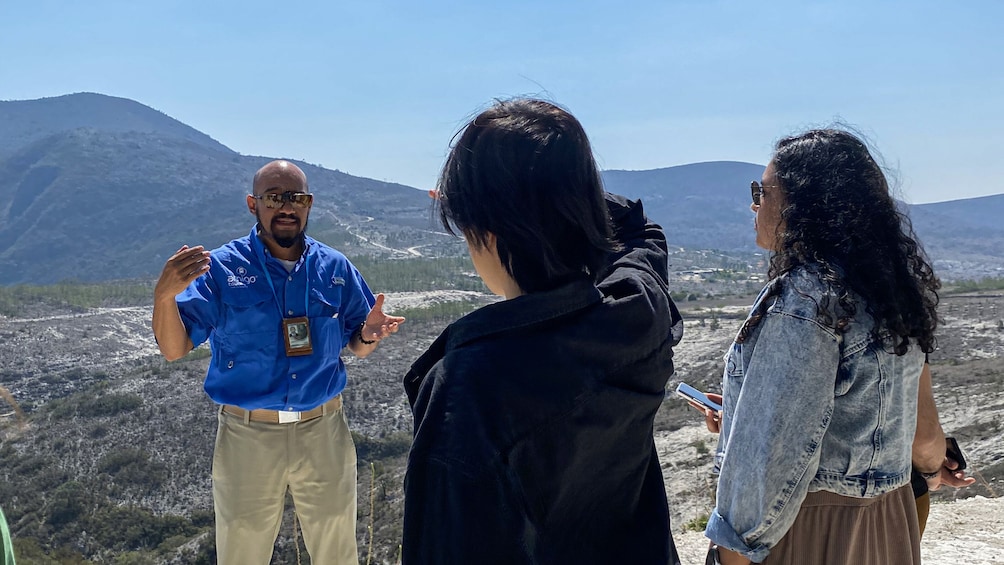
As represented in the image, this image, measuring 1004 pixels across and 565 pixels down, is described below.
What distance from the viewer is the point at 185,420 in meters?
20.8

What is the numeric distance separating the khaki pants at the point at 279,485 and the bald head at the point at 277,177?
99 centimetres

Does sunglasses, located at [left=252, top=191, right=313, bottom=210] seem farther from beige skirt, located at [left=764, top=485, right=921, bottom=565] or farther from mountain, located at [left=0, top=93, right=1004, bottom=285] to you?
mountain, located at [left=0, top=93, right=1004, bottom=285]

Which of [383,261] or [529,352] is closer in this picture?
[529,352]

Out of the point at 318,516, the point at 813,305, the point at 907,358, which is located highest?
the point at 813,305

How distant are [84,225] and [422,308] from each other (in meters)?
106

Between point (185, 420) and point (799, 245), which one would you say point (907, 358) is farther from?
point (185, 420)

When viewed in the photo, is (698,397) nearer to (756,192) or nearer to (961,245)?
(756,192)

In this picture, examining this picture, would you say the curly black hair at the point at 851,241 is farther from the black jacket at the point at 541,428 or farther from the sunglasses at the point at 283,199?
the sunglasses at the point at 283,199

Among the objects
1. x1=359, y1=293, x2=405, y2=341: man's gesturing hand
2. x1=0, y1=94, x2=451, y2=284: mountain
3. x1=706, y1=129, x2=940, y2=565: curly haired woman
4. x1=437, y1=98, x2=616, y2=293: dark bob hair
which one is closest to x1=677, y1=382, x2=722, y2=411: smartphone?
x1=706, y1=129, x2=940, y2=565: curly haired woman

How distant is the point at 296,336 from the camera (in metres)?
3.08

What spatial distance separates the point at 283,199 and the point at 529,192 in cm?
225

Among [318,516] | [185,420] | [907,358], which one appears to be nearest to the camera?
[907,358]

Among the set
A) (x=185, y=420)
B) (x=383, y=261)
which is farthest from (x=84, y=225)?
(x=185, y=420)

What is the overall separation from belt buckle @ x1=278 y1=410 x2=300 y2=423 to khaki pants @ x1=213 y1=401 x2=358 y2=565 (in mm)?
27
